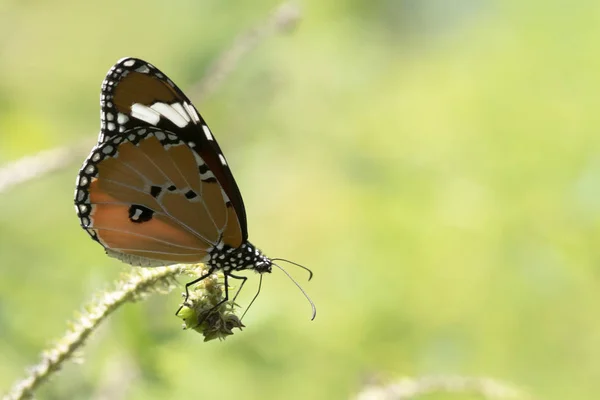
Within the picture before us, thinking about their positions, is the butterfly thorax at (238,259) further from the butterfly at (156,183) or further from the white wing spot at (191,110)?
the white wing spot at (191,110)

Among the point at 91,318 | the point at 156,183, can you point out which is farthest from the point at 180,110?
the point at 91,318

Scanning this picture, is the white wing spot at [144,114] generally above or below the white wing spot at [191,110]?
below

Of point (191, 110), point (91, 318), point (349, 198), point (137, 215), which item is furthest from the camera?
point (349, 198)

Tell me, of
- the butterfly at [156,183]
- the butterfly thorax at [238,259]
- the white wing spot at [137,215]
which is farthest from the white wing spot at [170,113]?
the butterfly thorax at [238,259]

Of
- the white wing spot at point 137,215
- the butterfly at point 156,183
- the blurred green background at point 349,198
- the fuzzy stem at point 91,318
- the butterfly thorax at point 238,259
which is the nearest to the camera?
the fuzzy stem at point 91,318

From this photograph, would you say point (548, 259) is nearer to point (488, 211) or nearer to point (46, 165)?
point (488, 211)

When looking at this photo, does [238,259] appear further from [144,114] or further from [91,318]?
[91,318]
